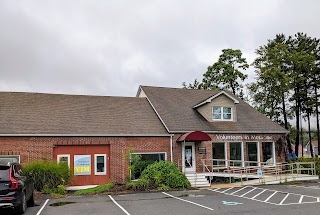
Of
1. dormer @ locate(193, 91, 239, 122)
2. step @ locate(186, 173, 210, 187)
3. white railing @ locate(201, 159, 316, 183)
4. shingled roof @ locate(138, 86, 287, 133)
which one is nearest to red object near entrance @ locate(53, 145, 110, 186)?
shingled roof @ locate(138, 86, 287, 133)

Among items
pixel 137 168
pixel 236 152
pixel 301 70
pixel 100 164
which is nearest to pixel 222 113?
pixel 236 152

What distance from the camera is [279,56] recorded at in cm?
4178

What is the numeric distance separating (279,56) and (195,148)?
22.8 meters

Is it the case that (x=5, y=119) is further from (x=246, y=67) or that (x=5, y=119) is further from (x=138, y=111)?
(x=246, y=67)

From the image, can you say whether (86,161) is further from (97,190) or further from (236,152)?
(236,152)

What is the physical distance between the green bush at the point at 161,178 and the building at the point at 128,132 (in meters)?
2.08

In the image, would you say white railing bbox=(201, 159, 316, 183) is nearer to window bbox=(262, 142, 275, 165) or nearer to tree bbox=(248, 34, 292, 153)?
window bbox=(262, 142, 275, 165)

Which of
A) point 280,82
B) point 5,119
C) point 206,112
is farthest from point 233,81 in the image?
point 5,119

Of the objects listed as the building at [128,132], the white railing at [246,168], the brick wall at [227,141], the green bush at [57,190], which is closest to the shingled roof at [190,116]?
the building at [128,132]

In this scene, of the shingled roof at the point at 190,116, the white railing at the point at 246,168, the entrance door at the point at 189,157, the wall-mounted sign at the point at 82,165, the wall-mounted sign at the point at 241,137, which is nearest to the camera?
the wall-mounted sign at the point at 82,165

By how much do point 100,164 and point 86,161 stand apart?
2.83 ft

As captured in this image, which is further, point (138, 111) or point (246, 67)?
point (246, 67)

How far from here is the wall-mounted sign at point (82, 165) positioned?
68.9 ft

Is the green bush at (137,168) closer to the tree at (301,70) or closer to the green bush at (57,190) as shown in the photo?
the green bush at (57,190)
